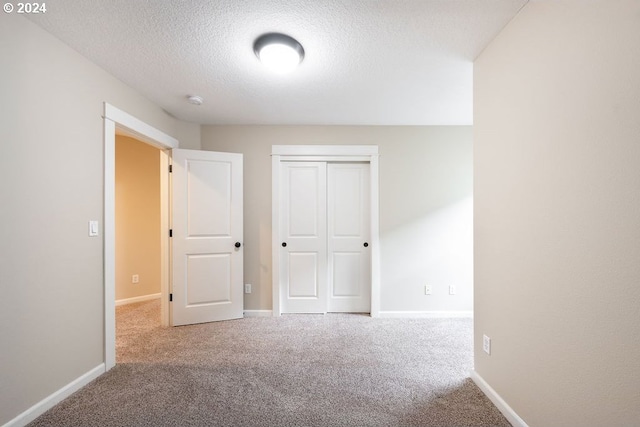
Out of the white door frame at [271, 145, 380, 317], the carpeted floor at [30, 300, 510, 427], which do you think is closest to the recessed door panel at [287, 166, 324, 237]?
the white door frame at [271, 145, 380, 317]

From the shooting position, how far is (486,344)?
5.70ft

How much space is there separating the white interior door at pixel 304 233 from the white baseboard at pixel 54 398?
1.88m

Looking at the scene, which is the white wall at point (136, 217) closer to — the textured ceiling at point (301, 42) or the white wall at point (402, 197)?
the white wall at point (402, 197)

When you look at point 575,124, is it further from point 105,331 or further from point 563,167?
point 105,331

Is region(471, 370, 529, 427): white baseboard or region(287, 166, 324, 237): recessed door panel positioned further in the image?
region(287, 166, 324, 237): recessed door panel

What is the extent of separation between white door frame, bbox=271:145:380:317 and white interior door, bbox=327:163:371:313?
4.8 inches

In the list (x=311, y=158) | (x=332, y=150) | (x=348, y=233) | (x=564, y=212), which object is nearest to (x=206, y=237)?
(x=311, y=158)

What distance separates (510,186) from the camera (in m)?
1.51

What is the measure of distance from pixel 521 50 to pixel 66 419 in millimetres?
3412

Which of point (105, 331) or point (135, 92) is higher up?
point (135, 92)

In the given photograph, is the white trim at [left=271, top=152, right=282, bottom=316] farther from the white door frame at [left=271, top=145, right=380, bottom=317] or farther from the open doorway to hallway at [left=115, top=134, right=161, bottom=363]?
the open doorway to hallway at [left=115, top=134, right=161, bottom=363]

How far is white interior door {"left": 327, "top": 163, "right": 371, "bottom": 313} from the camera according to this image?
334 centimetres

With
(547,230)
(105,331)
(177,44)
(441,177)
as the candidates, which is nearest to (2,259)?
(105,331)

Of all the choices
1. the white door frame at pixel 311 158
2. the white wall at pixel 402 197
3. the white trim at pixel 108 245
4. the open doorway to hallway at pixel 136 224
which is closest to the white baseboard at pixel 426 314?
the white wall at pixel 402 197
